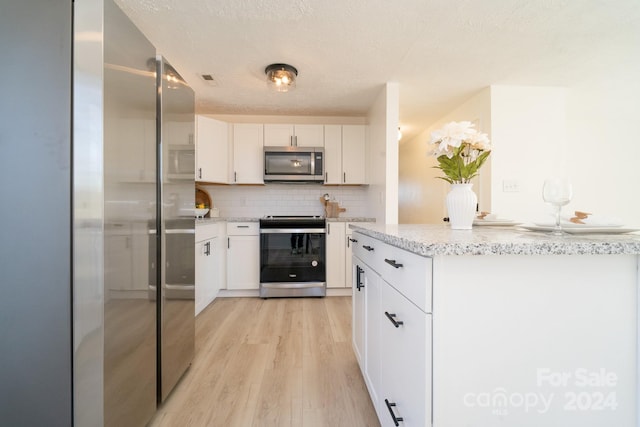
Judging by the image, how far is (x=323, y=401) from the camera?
138 cm

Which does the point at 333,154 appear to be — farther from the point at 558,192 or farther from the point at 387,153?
the point at 558,192

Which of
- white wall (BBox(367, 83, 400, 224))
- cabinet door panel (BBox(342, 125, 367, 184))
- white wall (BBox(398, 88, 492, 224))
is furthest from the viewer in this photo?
cabinet door panel (BBox(342, 125, 367, 184))

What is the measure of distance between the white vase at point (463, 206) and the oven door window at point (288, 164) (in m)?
2.17

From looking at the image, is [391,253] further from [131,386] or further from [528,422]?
[131,386]

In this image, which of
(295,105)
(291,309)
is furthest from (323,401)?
(295,105)

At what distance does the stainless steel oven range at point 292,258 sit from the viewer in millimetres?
3002

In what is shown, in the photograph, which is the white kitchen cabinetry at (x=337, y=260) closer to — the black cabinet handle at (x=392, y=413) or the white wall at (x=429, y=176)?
the white wall at (x=429, y=176)

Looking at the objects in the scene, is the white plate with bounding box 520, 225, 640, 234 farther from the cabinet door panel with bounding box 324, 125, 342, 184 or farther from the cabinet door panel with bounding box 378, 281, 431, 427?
the cabinet door panel with bounding box 324, 125, 342, 184

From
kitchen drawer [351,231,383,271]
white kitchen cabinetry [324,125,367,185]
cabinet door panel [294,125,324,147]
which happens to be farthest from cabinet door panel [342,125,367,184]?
kitchen drawer [351,231,383,271]

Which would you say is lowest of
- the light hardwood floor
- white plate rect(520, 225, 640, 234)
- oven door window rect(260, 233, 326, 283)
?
the light hardwood floor

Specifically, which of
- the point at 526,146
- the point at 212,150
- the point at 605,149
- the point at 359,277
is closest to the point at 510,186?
the point at 526,146

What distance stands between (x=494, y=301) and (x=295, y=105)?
294 centimetres

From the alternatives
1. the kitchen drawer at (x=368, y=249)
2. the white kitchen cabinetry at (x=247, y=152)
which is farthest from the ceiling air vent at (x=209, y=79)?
the kitchen drawer at (x=368, y=249)

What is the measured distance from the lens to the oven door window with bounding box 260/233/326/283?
3.01 metres
